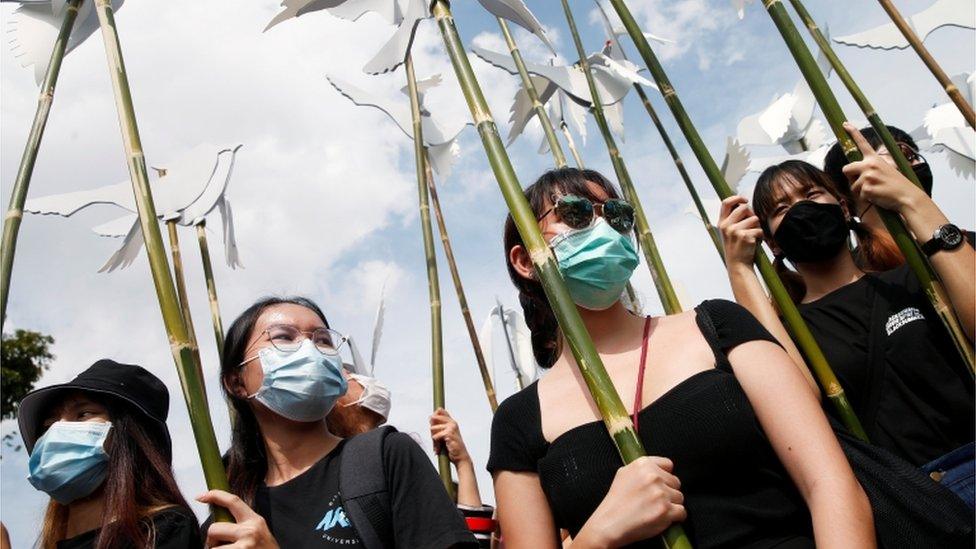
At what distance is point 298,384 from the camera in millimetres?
2076

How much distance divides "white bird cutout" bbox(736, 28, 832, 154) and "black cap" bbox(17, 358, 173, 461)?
3237 millimetres

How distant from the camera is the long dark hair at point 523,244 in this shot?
1.74m

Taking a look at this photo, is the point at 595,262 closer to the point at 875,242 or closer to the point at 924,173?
the point at 875,242

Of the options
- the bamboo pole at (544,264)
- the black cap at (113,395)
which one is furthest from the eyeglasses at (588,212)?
the black cap at (113,395)

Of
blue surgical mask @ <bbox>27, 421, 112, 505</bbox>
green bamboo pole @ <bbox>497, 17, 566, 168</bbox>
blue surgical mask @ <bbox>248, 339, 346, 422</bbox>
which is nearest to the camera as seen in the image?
blue surgical mask @ <bbox>248, 339, 346, 422</bbox>

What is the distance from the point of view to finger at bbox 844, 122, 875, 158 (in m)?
1.69

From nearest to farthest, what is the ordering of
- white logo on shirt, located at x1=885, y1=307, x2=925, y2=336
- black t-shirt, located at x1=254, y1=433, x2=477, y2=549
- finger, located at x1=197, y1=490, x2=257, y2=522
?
finger, located at x1=197, y1=490, x2=257, y2=522
black t-shirt, located at x1=254, y1=433, x2=477, y2=549
white logo on shirt, located at x1=885, y1=307, x2=925, y2=336

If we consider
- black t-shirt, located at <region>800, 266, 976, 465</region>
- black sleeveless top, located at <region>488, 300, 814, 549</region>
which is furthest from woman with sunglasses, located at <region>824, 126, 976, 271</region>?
black sleeveless top, located at <region>488, 300, 814, 549</region>

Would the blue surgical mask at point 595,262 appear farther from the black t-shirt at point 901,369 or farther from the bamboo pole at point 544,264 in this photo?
the black t-shirt at point 901,369

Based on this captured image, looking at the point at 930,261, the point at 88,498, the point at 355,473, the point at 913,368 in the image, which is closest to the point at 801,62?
the point at 930,261

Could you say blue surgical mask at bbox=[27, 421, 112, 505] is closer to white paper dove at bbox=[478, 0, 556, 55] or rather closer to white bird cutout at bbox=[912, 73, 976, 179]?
white paper dove at bbox=[478, 0, 556, 55]

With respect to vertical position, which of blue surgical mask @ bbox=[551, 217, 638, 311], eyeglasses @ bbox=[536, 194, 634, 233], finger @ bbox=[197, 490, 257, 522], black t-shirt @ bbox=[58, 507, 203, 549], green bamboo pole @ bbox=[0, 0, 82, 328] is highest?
green bamboo pole @ bbox=[0, 0, 82, 328]

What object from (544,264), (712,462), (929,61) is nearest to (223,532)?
(544,264)

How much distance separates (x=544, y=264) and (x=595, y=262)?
1.27 feet
